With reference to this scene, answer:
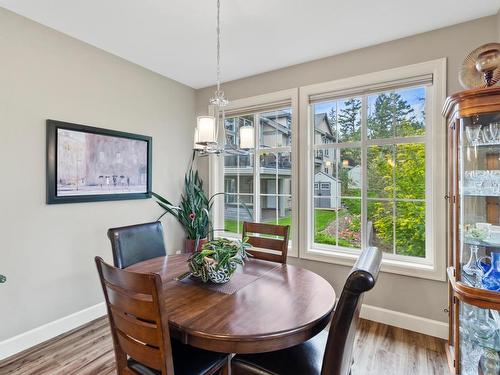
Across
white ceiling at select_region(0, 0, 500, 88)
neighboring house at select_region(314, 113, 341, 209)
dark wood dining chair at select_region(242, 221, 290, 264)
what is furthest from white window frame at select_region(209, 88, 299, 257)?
dark wood dining chair at select_region(242, 221, 290, 264)

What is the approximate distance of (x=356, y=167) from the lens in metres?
2.88

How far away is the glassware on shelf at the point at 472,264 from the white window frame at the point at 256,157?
1.56 meters

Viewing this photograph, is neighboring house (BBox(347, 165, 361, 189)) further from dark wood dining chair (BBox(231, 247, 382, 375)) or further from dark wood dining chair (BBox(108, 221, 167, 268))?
dark wood dining chair (BBox(108, 221, 167, 268))

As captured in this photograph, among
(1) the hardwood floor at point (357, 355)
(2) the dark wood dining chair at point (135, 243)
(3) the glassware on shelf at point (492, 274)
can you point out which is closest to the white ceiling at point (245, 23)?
(2) the dark wood dining chair at point (135, 243)

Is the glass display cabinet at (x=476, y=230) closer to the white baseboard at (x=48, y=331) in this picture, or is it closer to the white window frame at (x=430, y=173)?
the white window frame at (x=430, y=173)

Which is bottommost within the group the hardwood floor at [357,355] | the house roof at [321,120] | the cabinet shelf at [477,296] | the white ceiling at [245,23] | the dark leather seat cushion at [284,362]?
the hardwood floor at [357,355]

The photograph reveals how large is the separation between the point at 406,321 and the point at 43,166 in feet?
11.6

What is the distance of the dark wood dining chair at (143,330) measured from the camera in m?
1.10

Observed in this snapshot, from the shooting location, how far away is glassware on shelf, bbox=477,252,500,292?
166 centimetres

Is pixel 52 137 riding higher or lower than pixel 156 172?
higher

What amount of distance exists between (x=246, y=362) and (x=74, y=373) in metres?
1.43

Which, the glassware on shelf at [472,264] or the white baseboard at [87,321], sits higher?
the glassware on shelf at [472,264]

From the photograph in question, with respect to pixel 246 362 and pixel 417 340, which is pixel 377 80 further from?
pixel 246 362

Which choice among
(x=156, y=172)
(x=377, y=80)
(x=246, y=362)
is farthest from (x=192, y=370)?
(x=377, y=80)
